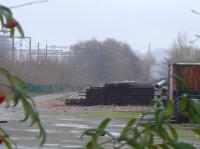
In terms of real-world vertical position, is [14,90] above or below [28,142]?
above

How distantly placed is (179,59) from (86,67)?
45.2 meters

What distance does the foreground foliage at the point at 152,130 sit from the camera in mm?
1742

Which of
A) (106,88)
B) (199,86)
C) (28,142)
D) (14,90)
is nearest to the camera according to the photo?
(14,90)

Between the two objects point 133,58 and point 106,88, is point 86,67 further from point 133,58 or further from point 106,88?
point 106,88

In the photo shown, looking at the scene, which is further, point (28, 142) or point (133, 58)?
point (133, 58)

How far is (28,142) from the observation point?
19.1 meters

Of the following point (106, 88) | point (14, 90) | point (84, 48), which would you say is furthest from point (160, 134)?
point (84, 48)

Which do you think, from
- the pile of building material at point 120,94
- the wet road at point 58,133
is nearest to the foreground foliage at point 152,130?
the wet road at point 58,133

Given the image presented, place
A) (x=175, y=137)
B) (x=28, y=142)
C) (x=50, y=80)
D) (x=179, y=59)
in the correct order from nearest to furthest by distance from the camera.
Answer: (x=175, y=137)
(x=28, y=142)
(x=179, y=59)
(x=50, y=80)

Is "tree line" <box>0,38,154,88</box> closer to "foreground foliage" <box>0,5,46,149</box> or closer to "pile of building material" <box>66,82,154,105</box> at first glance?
"pile of building material" <box>66,82,154,105</box>

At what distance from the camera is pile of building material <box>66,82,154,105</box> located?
4175 centimetres

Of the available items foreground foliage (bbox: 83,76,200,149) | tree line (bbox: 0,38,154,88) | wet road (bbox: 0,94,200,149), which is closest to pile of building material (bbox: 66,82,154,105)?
wet road (bbox: 0,94,200,149)

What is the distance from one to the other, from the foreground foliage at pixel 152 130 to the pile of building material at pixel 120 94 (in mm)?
39360

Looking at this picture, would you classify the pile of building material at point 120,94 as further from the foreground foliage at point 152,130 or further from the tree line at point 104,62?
the tree line at point 104,62
